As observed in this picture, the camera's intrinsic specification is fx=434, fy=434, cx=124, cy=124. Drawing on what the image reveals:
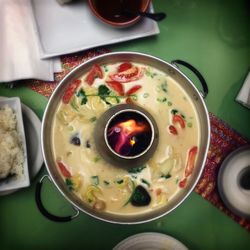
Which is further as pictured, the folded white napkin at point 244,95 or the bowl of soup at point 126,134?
the folded white napkin at point 244,95

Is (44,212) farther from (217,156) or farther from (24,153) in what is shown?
(217,156)

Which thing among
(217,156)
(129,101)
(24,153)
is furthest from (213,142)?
(24,153)

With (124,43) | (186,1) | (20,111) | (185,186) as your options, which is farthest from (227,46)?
(20,111)

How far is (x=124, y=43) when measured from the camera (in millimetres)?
1079

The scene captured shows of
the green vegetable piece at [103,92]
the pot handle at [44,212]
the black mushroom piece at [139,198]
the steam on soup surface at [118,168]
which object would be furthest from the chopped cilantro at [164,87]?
the pot handle at [44,212]

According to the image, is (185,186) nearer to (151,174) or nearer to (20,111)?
(151,174)

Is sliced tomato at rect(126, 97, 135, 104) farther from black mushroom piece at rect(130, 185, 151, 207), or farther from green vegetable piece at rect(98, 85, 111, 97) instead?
black mushroom piece at rect(130, 185, 151, 207)

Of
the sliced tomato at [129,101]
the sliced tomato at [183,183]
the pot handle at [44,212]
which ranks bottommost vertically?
the pot handle at [44,212]

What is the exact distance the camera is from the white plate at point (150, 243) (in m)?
1.00

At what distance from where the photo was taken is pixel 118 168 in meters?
0.96

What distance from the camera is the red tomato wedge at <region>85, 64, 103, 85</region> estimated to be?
3.17ft

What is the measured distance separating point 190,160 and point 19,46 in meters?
0.48

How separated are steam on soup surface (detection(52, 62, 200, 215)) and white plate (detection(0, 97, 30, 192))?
0.07 m

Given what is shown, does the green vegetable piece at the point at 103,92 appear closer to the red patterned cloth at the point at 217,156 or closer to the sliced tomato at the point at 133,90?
the sliced tomato at the point at 133,90
